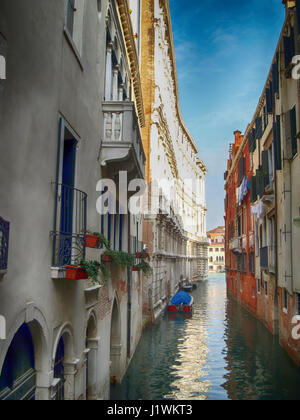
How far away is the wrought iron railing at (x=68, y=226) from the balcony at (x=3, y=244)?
1602 mm

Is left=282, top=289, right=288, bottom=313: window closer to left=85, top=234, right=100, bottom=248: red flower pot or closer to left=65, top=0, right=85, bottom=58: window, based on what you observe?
left=85, top=234, right=100, bottom=248: red flower pot

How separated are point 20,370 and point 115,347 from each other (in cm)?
698

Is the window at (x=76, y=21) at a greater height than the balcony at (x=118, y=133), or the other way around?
the window at (x=76, y=21)

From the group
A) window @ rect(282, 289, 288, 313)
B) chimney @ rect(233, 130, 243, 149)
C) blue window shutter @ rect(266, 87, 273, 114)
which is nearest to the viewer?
window @ rect(282, 289, 288, 313)

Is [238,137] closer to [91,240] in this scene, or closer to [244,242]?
[244,242]

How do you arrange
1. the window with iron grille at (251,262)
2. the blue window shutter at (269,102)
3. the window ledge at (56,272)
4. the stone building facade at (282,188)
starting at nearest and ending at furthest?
the window ledge at (56,272) → the stone building facade at (282,188) → the blue window shutter at (269,102) → the window with iron grille at (251,262)

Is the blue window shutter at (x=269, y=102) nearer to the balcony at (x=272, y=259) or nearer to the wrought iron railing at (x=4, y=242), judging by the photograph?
the balcony at (x=272, y=259)

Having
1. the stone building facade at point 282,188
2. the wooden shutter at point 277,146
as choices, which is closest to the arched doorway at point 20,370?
the stone building facade at point 282,188

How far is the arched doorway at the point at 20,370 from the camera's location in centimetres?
473

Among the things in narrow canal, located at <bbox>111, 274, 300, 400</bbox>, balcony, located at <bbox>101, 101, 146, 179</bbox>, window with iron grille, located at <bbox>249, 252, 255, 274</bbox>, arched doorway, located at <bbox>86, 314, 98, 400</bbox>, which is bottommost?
narrow canal, located at <bbox>111, 274, 300, 400</bbox>

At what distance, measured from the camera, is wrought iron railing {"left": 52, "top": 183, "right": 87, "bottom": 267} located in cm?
588

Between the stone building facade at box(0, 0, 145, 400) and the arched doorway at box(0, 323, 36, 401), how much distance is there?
0.04 feet

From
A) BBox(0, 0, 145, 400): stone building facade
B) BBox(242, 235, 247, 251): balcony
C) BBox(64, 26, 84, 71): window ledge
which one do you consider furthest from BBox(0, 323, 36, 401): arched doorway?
BBox(242, 235, 247, 251): balcony
